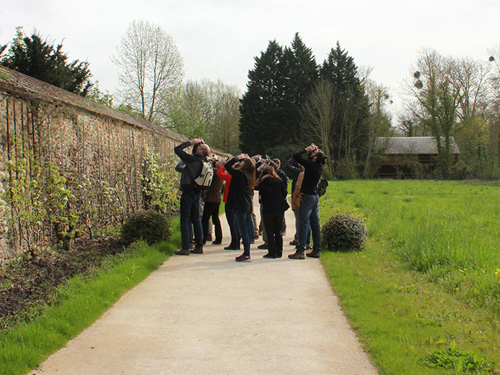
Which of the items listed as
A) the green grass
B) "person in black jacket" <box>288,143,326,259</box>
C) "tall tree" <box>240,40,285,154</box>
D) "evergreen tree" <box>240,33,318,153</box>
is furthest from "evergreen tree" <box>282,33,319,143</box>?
the green grass

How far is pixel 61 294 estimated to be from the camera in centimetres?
558

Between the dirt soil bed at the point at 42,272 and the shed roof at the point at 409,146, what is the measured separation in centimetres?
4509

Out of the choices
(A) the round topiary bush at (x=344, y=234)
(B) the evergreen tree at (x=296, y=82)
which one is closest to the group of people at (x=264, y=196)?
(A) the round topiary bush at (x=344, y=234)

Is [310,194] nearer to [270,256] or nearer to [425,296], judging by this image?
[270,256]

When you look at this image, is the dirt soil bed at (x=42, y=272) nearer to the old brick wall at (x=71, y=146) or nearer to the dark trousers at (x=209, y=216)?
the old brick wall at (x=71, y=146)

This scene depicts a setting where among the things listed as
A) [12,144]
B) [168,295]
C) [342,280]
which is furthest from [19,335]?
[342,280]

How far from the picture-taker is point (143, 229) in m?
9.23

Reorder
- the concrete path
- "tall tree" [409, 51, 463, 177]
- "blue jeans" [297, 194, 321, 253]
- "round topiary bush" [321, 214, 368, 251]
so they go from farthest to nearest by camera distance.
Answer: "tall tree" [409, 51, 463, 177]
"round topiary bush" [321, 214, 368, 251]
"blue jeans" [297, 194, 321, 253]
the concrete path

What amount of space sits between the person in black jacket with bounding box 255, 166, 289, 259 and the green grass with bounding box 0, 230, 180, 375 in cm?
209

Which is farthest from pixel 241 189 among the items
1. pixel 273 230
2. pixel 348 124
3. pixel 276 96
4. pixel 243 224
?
pixel 276 96

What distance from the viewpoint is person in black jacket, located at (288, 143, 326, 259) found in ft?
27.6

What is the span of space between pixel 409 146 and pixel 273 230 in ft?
164

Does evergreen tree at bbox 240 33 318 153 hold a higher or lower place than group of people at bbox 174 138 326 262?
higher

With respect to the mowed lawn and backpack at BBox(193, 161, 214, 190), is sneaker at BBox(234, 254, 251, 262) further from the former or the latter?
backpack at BBox(193, 161, 214, 190)
